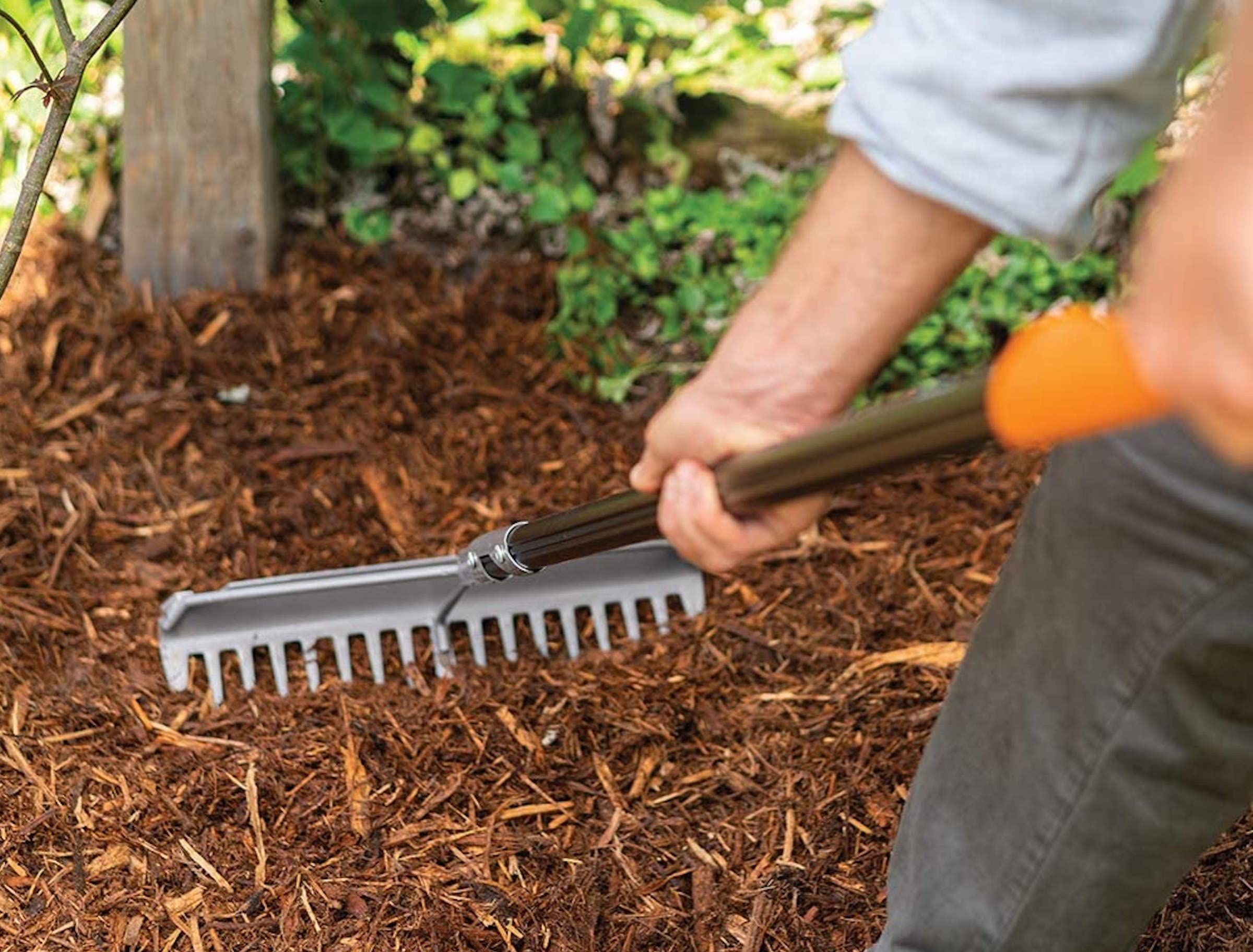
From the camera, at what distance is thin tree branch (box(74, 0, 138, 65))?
1.51 meters

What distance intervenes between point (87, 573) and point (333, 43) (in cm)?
118

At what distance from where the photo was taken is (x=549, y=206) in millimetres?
2658

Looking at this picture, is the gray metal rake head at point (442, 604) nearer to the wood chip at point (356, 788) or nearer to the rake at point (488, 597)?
the rake at point (488, 597)

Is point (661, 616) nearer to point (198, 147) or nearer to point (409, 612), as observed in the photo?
point (409, 612)

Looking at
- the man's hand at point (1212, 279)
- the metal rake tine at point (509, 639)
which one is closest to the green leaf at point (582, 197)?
the metal rake tine at point (509, 639)

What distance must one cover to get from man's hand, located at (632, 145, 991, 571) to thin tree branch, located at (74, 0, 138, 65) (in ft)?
2.60

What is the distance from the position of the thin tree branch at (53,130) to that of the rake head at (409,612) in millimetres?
572

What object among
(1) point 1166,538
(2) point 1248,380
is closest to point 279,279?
(1) point 1166,538

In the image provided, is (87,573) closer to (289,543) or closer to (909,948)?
(289,543)

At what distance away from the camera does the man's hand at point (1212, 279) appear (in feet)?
2.01

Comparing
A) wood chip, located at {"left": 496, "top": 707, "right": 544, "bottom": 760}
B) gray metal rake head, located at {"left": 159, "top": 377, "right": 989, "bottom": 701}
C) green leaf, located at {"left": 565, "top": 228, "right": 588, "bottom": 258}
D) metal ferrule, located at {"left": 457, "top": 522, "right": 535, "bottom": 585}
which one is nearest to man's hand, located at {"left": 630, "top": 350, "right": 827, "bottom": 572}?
gray metal rake head, located at {"left": 159, "top": 377, "right": 989, "bottom": 701}

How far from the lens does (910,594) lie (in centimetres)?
216

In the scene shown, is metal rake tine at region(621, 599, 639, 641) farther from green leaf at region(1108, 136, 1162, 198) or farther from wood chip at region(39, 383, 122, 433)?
green leaf at region(1108, 136, 1162, 198)

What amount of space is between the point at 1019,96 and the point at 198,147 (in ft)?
6.40
